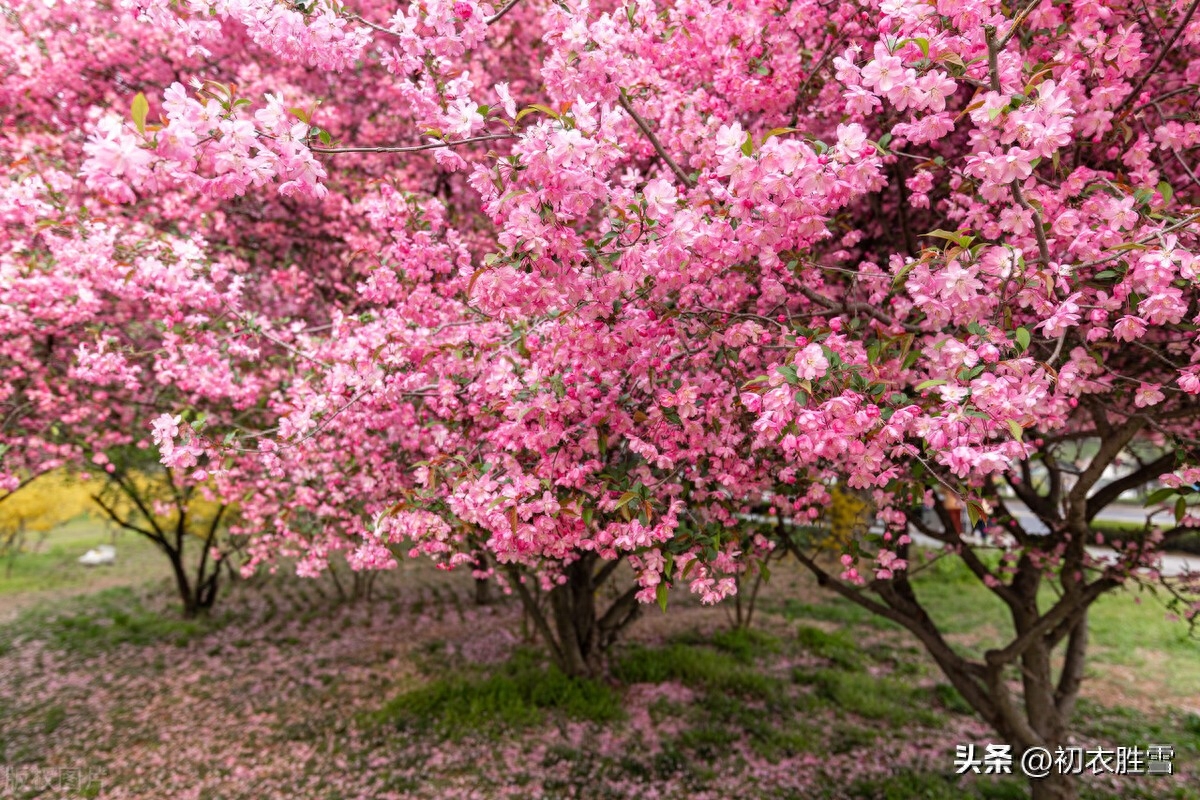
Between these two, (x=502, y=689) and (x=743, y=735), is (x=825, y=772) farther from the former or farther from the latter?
(x=502, y=689)

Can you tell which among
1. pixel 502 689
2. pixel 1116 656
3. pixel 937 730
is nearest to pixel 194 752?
pixel 502 689

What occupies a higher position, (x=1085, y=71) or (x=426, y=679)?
(x=1085, y=71)

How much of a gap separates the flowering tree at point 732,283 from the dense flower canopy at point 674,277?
2 cm

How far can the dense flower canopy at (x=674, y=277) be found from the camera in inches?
86.4

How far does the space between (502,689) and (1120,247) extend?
7316 mm

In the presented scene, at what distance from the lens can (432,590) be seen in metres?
13.0

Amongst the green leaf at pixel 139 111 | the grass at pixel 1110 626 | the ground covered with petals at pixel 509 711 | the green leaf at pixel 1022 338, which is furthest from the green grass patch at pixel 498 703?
the green leaf at pixel 139 111

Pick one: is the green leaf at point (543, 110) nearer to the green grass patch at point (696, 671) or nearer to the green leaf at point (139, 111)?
the green leaf at point (139, 111)

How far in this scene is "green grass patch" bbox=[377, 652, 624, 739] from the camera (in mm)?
6879

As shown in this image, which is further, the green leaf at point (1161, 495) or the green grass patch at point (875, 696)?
the green grass patch at point (875, 696)

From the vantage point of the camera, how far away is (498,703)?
7.21 m

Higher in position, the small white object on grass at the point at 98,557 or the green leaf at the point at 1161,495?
the green leaf at the point at 1161,495

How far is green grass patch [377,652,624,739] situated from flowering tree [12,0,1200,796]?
2.42 metres

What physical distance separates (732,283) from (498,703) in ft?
19.8
